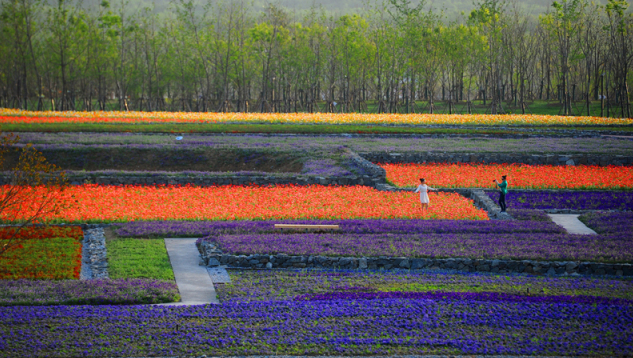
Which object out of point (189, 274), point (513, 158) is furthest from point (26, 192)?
point (513, 158)

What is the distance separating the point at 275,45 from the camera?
7900 centimetres

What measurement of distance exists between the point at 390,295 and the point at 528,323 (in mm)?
2971

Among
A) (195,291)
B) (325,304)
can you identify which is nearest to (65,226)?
(195,291)

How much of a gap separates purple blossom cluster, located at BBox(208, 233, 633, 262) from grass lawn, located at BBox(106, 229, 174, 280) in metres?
1.64

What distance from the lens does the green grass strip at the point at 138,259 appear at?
14705 mm

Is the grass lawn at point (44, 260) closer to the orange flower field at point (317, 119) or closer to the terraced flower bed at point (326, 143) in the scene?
the terraced flower bed at point (326, 143)

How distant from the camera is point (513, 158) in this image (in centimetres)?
3328

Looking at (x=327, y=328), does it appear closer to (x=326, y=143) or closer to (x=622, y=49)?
(x=326, y=143)

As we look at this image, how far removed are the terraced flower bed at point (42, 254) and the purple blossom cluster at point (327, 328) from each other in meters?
2.96

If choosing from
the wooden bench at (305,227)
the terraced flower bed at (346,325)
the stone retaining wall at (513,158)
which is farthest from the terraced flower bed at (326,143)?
the terraced flower bed at (346,325)

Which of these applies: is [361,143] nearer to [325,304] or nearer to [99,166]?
[99,166]

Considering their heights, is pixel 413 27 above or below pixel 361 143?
above

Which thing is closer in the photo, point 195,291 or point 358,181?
point 195,291

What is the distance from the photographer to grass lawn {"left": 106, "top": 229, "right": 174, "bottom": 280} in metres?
14.7
